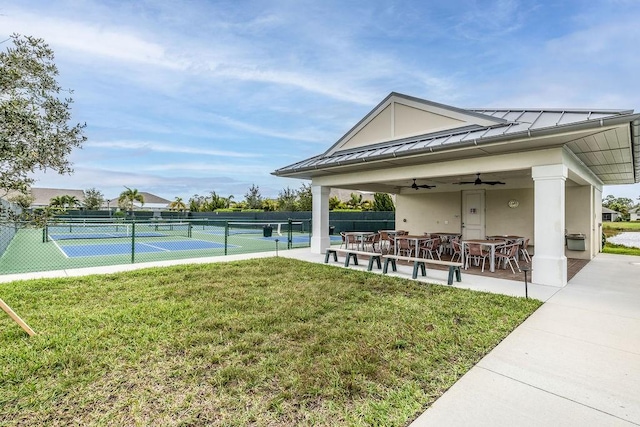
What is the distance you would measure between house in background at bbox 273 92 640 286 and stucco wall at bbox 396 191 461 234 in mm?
48

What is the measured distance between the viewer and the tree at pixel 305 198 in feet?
109

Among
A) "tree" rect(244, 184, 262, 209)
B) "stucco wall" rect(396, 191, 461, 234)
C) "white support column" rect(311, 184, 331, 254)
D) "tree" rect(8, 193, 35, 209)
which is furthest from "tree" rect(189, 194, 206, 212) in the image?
"tree" rect(8, 193, 35, 209)

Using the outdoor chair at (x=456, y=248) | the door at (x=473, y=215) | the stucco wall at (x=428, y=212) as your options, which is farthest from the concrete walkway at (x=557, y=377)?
the stucco wall at (x=428, y=212)

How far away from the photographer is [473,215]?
45.3 ft

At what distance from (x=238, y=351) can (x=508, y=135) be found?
6.63 m

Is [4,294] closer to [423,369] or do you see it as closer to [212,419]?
[212,419]

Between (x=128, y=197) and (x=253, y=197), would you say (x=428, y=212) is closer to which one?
(x=253, y=197)

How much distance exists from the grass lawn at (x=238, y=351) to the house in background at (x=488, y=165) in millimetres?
3233

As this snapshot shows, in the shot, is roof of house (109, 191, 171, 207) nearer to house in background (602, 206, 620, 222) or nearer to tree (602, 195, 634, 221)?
house in background (602, 206, 620, 222)

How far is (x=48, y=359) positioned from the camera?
3572 mm

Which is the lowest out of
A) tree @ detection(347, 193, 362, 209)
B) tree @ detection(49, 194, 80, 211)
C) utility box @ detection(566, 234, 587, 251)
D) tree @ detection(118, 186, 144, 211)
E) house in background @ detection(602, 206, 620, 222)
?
utility box @ detection(566, 234, 587, 251)

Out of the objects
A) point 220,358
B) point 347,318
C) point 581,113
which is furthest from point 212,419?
point 581,113

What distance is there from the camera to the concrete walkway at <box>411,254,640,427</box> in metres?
2.65

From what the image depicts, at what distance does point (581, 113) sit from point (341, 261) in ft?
24.2
